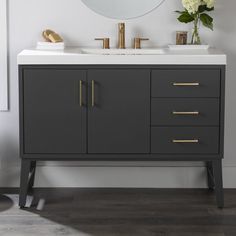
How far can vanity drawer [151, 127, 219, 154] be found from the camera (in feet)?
11.5

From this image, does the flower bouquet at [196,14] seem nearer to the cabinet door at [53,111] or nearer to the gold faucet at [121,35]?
the gold faucet at [121,35]

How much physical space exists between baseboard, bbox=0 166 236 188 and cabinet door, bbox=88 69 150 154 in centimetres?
43

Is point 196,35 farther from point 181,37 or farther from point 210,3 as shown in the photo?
point 210,3

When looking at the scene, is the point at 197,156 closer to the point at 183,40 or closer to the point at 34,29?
the point at 183,40

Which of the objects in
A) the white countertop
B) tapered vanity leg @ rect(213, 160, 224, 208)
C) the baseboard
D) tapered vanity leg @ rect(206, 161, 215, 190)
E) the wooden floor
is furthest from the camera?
the baseboard

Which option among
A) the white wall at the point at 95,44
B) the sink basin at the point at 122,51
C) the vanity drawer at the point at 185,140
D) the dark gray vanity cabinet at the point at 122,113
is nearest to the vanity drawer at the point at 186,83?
the dark gray vanity cabinet at the point at 122,113

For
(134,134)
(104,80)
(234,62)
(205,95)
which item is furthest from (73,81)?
Result: (234,62)

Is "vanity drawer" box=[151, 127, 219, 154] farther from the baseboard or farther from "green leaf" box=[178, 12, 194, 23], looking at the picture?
"green leaf" box=[178, 12, 194, 23]

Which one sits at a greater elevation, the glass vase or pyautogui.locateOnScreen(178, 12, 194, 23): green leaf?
pyautogui.locateOnScreen(178, 12, 194, 23): green leaf

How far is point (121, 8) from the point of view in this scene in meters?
3.84

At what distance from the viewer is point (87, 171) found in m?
3.93

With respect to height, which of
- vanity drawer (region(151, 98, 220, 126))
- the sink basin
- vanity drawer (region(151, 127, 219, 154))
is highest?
the sink basin

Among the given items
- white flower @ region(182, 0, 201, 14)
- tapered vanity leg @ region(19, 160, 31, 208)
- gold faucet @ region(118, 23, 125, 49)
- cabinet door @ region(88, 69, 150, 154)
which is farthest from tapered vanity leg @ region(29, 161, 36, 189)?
white flower @ region(182, 0, 201, 14)

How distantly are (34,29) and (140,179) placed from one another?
102 centimetres
